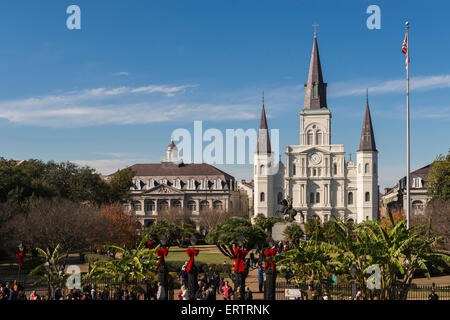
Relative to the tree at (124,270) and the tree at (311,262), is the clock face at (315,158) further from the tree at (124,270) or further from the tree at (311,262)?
the tree at (124,270)

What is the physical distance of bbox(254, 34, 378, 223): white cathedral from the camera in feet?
295

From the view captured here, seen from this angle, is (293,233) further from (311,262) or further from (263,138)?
(263,138)

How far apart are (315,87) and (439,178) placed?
131 feet

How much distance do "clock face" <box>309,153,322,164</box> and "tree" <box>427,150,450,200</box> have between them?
3050 centimetres

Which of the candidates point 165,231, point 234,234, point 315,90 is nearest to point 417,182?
point 315,90

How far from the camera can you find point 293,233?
154 feet

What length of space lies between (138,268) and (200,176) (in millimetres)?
79930

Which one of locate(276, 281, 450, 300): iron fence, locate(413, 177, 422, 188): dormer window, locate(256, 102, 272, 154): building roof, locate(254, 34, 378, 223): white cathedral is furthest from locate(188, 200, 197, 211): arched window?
locate(276, 281, 450, 300): iron fence
